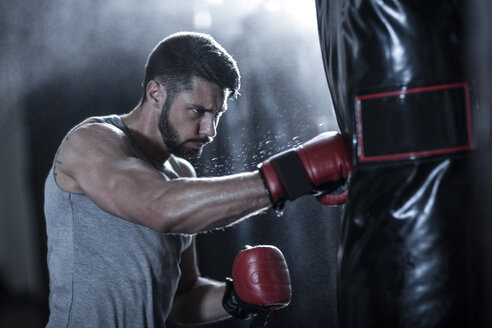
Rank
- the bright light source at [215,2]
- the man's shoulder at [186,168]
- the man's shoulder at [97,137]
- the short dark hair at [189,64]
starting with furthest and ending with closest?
the bright light source at [215,2], the man's shoulder at [186,168], the short dark hair at [189,64], the man's shoulder at [97,137]

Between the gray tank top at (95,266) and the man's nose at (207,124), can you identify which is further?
the man's nose at (207,124)

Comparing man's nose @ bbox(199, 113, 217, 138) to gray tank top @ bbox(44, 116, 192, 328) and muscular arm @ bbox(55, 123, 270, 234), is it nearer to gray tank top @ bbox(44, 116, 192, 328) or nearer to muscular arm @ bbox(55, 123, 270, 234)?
gray tank top @ bbox(44, 116, 192, 328)

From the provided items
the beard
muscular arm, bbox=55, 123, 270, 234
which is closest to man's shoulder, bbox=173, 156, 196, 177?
the beard

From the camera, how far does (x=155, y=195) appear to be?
106 cm

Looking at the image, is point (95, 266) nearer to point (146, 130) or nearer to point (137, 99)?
point (146, 130)

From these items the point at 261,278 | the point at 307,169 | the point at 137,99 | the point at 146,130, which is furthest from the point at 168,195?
the point at 137,99

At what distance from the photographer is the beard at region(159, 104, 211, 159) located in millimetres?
1517

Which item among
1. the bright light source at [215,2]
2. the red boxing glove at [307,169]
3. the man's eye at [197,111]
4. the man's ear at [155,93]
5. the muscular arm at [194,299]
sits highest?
the bright light source at [215,2]

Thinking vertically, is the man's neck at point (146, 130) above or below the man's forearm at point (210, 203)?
above

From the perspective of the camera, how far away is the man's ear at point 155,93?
1.52m


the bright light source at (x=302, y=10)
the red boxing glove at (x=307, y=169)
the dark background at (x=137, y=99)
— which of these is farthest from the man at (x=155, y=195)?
the bright light source at (x=302, y=10)

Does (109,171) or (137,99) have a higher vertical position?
(137,99)

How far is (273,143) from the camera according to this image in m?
1.91

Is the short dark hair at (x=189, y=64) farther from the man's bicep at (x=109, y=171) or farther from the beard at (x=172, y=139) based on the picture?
→ the man's bicep at (x=109, y=171)
